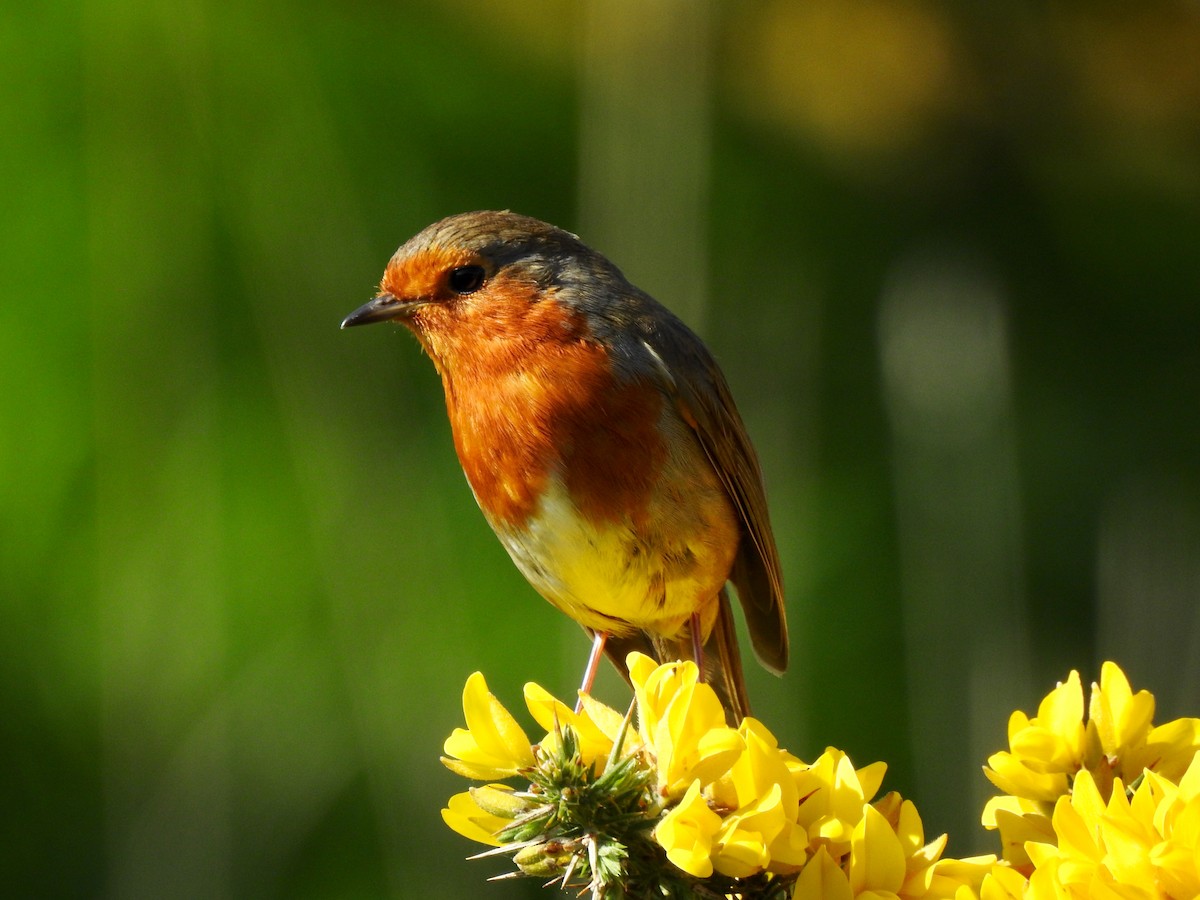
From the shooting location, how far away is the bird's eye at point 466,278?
2.55m

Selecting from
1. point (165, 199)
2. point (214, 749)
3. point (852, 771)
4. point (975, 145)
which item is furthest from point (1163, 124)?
point (852, 771)

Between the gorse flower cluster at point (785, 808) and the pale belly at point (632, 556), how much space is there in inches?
37.5

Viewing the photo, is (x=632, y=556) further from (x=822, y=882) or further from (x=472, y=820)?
(x=822, y=882)

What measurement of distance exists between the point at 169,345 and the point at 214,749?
1.30m

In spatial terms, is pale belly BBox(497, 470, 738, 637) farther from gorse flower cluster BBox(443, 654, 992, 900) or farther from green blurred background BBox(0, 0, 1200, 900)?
green blurred background BBox(0, 0, 1200, 900)

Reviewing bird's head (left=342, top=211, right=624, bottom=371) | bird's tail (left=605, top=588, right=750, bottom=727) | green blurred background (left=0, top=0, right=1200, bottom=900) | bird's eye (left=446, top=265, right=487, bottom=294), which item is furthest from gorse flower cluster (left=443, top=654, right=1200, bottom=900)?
green blurred background (left=0, top=0, right=1200, bottom=900)

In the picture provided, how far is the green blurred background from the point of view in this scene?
397 cm

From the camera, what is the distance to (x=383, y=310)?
2.54m

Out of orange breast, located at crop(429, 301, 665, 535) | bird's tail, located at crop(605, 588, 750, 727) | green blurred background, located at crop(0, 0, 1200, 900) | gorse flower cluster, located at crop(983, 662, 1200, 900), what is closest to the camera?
gorse flower cluster, located at crop(983, 662, 1200, 900)

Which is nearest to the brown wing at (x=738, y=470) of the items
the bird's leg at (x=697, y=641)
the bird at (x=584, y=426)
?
the bird at (x=584, y=426)

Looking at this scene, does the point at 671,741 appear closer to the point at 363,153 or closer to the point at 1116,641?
the point at 1116,641

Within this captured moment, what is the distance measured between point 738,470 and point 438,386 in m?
1.70

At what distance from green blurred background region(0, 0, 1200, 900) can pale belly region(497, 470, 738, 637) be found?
1.41 meters

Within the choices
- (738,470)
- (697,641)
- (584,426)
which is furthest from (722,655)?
(584,426)
